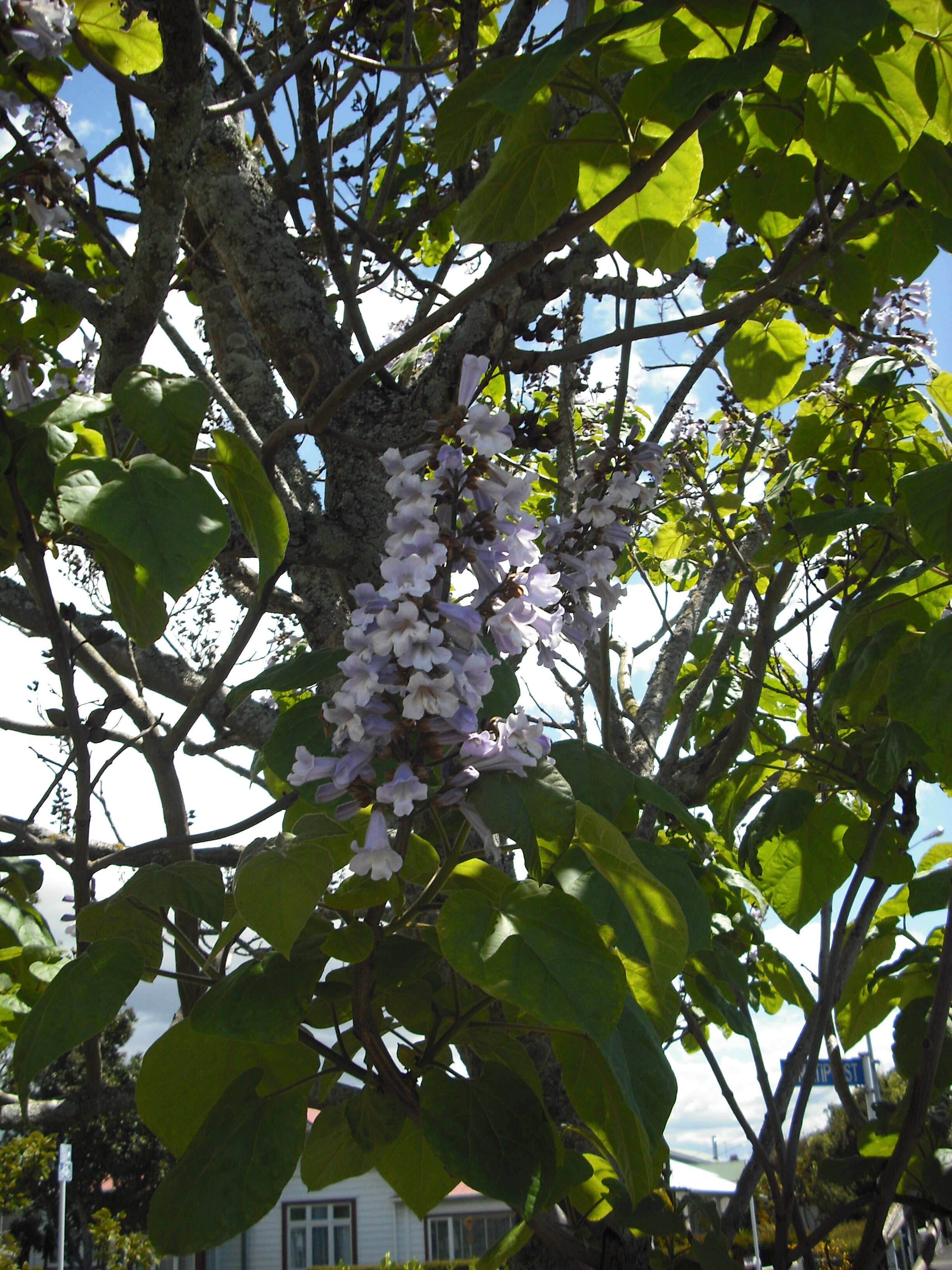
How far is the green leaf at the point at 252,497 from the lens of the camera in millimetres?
1260

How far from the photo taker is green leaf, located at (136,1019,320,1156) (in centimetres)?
128

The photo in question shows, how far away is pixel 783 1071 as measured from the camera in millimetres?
2168

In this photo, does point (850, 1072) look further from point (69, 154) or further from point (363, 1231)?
point (363, 1231)

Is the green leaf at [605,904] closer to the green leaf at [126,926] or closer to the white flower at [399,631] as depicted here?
the white flower at [399,631]

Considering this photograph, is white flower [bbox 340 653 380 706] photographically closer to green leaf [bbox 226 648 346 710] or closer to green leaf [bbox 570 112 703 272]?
green leaf [bbox 226 648 346 710]

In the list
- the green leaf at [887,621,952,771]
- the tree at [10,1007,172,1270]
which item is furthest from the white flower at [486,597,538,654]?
the tree at [10,1007,172,1270]

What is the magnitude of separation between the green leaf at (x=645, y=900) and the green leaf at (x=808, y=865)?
125cm

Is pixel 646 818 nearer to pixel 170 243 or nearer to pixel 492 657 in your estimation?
pixel 492 657

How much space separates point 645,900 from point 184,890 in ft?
2.05

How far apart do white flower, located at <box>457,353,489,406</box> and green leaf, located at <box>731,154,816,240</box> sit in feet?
2.56

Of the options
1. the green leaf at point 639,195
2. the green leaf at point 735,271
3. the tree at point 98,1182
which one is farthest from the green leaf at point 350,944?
the tree at point 98,1182

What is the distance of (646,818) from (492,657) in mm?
1428

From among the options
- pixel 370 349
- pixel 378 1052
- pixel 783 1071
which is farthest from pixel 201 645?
pixel 378 1052

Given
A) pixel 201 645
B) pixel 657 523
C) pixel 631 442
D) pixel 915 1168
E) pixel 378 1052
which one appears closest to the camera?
pixel 378 1052
